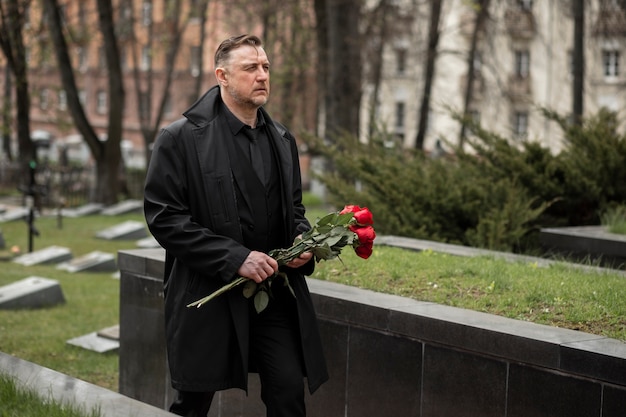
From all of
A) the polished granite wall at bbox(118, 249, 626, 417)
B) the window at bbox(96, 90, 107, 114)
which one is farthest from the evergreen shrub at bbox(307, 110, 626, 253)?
the window at bbox(96, 90, 107, 114)

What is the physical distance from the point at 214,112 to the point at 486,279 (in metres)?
2.58

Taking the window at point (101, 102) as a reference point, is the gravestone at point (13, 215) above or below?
below

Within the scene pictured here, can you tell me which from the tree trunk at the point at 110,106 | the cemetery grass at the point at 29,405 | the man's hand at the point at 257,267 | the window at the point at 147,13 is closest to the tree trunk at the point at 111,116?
the tree trunk at the point at 110,106

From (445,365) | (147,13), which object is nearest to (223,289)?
(445,365)

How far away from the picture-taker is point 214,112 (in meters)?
4.96

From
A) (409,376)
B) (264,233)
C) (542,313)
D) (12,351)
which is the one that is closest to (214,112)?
(264,233)

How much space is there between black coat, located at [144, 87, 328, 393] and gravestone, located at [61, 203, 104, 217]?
2185 centimetres

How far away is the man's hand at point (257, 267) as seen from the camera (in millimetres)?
4574

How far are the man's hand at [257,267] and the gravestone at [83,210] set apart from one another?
22168 millimetres

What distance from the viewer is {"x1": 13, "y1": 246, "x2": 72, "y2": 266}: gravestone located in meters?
16.4

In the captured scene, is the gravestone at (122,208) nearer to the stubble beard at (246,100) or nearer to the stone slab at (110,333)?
the stone slab at (110,333)

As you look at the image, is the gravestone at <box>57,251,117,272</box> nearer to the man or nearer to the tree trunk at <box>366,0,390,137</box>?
the tree trunk at <box>366,0,390,137</box>

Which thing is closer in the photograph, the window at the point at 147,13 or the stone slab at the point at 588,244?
the stone slab at the point at 588,244

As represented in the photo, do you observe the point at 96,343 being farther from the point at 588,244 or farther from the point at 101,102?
the point at 101,102
